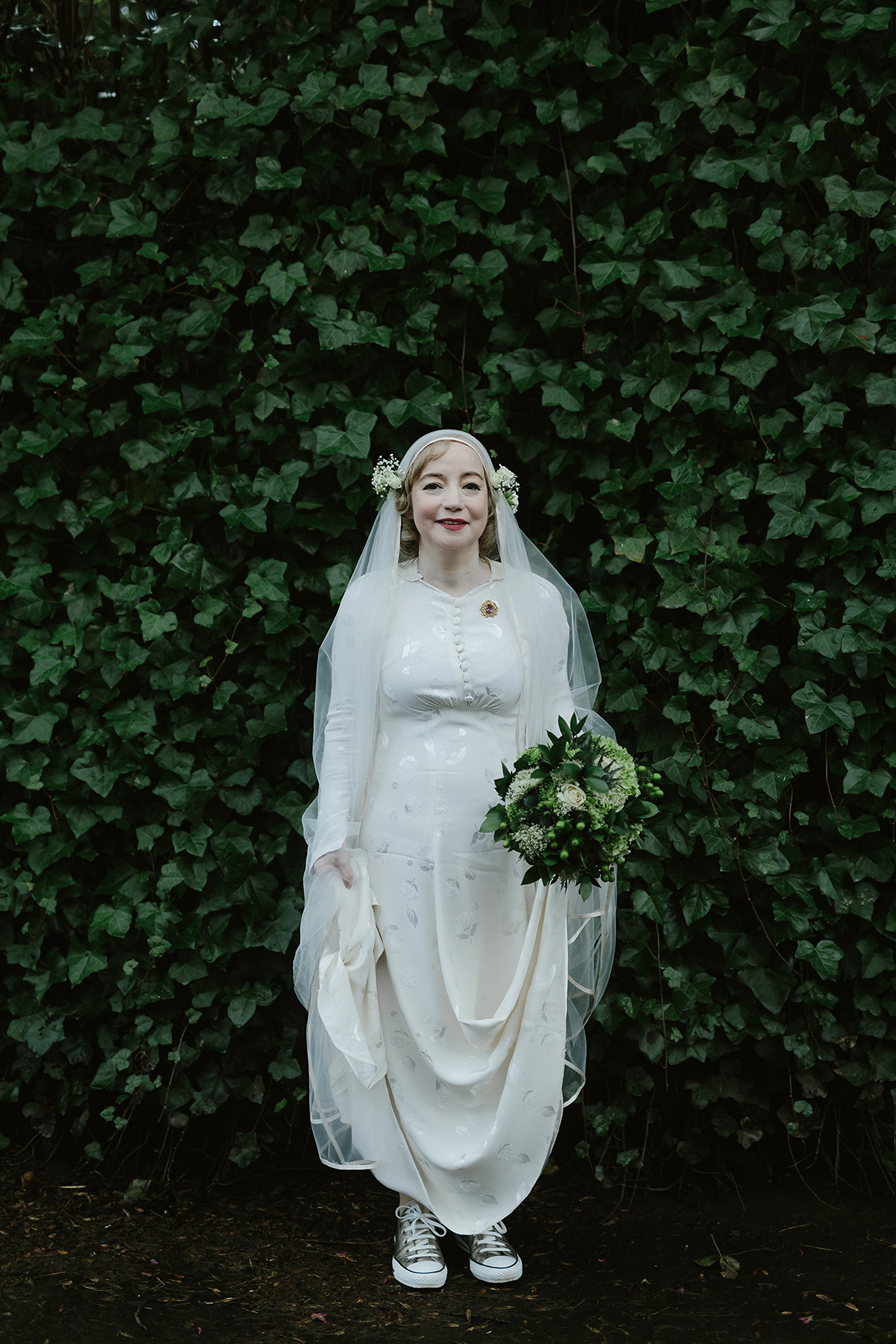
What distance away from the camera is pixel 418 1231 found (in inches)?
107

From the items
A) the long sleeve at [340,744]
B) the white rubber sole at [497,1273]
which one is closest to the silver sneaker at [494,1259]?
the white rubber sole at [497,1273]

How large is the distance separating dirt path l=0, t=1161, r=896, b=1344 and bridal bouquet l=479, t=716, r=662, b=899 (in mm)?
1034

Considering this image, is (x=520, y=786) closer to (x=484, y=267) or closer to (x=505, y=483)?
(x=505, y=483)

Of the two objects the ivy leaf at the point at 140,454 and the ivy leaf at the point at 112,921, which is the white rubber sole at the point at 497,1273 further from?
the ivy leaf at the point at 140,454

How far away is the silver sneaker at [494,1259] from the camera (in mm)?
2689

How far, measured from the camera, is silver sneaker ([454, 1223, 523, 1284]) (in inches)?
106

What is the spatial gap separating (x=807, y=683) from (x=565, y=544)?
814 mm

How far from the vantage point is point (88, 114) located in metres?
3.11

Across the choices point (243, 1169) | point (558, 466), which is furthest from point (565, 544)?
point (243, 1169)

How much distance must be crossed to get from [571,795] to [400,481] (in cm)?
97

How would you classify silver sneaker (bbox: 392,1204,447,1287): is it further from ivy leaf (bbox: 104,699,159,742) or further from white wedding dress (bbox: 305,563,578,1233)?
ivy leaf (bbox: 104,699,159,742)

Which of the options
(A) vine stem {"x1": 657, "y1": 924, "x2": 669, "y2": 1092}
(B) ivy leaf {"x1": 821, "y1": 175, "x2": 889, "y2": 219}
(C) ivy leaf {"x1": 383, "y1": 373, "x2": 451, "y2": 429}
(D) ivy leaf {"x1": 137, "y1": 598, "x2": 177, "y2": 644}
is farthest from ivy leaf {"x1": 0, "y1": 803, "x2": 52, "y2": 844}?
(B) ivy leaf {"x1": 821, "y1": 175, "x2": 889, "y2": 219}

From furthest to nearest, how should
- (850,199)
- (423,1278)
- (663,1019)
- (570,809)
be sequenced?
1. (663,1019)
2. (850,199)
3. (423,1278)
4. (570,809)

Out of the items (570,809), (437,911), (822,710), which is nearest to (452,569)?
(570,809)
